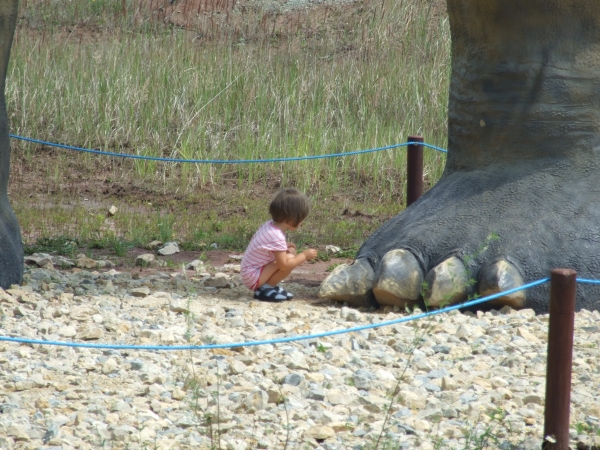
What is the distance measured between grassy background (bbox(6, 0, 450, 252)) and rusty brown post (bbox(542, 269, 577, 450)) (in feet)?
12.6

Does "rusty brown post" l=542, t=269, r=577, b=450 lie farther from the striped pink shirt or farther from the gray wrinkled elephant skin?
the striped pink shirt

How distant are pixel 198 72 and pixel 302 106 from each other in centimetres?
103

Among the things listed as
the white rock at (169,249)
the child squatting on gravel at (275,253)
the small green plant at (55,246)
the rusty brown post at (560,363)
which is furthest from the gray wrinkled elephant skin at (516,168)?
the small green plant at (55,246)

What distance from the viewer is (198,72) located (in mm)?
8445

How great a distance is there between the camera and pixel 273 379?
306 centimetres

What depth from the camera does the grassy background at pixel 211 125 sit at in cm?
706

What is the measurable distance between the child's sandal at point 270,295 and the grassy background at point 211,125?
2.05 meters

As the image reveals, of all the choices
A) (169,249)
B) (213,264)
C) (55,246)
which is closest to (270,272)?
(213,264)

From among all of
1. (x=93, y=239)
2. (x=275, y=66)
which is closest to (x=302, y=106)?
(x=275, y=66)

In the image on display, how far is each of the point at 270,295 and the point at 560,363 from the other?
197 cm

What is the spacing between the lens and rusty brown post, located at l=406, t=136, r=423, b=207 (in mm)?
5652

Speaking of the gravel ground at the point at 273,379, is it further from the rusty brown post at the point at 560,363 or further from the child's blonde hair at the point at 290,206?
the child's blonde hair at the point at 290,206

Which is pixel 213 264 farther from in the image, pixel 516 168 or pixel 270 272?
pixel 516 168

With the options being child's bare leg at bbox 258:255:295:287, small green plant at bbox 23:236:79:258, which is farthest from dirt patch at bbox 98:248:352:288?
child's bare leg at bbox 258:255:295:287
